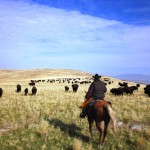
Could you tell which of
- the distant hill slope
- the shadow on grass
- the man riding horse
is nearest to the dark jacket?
the man riding horse

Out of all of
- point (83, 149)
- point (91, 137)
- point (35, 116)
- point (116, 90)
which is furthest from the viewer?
point (116, 90)

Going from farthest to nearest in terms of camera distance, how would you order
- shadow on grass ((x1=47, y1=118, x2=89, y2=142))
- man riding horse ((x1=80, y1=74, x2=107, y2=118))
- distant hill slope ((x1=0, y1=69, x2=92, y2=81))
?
1. distant hill slope ((x1=0, y1=69, x2=92, y2=81))
2. shadow on grass ((x1=47, y1=118, x2=89, y2=142))
3. man riding horse ((x1=80, y1=74, x2=107, y2=118))

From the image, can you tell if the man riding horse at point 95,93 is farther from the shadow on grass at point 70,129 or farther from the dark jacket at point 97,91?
the shadow on grass at point 70,129

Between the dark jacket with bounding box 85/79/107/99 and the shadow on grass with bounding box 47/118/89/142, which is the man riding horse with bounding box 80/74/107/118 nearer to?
the dark jacket with bounding box 85/79/107/99

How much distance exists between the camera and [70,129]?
13.4 metres

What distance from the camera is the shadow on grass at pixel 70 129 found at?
12000 millimetres

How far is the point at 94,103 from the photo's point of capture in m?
→ 10.8

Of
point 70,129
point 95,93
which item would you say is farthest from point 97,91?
point 70,129

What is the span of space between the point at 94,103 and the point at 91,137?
154 cm

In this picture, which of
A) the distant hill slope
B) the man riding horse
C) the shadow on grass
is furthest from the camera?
the distant hill slope

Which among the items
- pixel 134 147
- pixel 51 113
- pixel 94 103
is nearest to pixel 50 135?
pixel 94 103

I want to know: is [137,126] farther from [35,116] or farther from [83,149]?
[35,116]

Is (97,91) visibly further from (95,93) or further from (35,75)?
(35,75)

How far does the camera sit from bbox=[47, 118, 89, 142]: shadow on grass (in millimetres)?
12000
